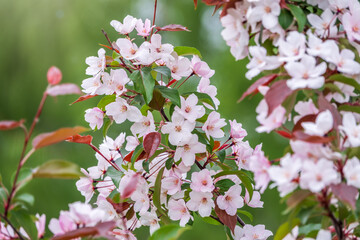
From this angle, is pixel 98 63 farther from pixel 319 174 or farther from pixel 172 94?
pixel 319 174

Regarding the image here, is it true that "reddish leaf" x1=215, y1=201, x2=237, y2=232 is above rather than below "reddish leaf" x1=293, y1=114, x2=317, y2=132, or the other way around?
below

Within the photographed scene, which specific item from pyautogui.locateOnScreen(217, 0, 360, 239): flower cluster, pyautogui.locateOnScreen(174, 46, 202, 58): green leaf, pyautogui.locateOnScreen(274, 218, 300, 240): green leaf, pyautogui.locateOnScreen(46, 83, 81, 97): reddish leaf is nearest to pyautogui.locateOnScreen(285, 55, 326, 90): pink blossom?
pyautogui.locateOnScreen(217, 0, 360, 239): flower cluster

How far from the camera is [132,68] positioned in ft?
4.01

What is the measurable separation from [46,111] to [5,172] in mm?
659

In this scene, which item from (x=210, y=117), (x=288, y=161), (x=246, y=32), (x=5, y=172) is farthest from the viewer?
(x=5, y=172)

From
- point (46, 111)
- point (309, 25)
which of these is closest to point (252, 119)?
point (46, 111)

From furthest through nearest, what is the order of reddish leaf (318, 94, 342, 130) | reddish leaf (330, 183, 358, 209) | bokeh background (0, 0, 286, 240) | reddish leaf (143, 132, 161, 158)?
bokeh background (0, 0, 286, 240) → reddish leaf (143, 132, 161, 158) → reddish leaf (318, 94, 342, 130) → reddish leaf (330, 183, 358, 209)

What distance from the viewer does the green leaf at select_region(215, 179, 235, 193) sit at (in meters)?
1.24

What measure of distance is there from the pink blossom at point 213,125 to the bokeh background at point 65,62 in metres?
2.74

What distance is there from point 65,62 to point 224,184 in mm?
3694

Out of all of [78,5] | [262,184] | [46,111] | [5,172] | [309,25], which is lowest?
[5,172]

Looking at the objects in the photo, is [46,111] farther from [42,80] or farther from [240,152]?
[240,152]

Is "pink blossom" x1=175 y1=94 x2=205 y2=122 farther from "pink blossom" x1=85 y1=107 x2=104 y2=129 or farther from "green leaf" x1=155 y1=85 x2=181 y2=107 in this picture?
"pink blossom" x1=85 y1=107 x2=104 y2=129

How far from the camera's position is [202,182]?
119 cm
